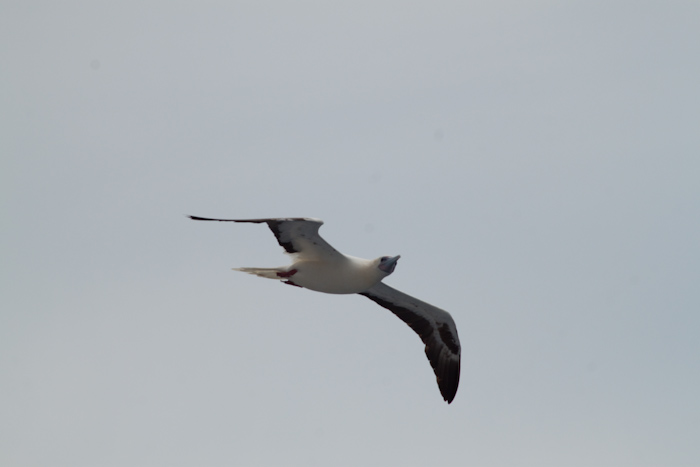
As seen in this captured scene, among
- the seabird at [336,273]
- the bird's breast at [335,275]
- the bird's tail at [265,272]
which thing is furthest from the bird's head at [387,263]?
the bird's tail at [265,272]

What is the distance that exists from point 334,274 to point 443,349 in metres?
5.15

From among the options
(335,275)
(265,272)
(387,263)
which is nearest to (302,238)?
(335,275)

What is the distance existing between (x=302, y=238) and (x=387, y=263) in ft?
6.67

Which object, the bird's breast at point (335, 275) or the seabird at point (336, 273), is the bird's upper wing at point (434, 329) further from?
the bird's breast at point (335, 275)

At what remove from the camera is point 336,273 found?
21.1 metres

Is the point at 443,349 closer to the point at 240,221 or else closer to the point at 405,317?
the point at 405,317

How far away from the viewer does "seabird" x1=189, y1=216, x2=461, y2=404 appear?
791 inches

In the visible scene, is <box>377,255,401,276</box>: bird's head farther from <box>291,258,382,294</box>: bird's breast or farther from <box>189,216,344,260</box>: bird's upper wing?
<box>189,216,344,260</box>: bird's upper wing

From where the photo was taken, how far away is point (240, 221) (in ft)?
58.4

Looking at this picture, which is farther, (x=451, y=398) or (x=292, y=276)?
(x=451, y=398)

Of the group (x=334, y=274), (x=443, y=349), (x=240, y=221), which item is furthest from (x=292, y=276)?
(x=443, y=349)

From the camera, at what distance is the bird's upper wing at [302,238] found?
19.6 m

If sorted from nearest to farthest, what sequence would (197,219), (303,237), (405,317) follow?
1. (197,219)
2. (303,237)
3. (405,317)

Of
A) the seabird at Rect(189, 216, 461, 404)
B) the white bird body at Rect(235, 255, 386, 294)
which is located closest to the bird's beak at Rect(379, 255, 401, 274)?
the seabird at Rect(189, 216, 461, 404)
